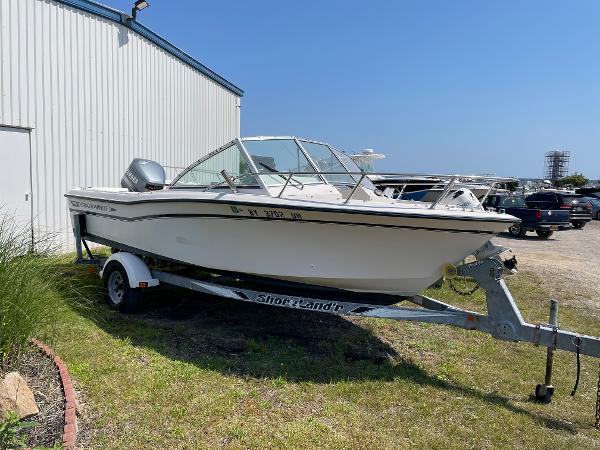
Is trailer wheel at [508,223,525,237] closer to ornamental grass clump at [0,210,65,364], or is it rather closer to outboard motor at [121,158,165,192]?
outboard motor at [121,158,165,192]

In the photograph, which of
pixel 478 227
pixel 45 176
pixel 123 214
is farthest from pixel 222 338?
pixel 45 176

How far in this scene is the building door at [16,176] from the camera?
308 inches

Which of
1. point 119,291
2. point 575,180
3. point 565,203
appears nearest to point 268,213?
point 119,291

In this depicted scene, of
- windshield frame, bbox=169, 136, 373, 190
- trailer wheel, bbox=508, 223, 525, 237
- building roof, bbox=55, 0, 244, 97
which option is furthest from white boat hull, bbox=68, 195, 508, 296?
trailer wheel, bbox=508, 223, 525, 237

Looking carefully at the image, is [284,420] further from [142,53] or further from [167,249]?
[142,53]

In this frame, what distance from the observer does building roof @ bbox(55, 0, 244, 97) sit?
914 centimetres

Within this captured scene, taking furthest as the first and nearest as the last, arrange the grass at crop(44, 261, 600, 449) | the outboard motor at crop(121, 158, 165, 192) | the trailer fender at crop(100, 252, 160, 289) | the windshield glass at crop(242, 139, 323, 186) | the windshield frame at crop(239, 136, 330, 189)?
the outboard motor at crop(121, 158, 165, 192), the trailer fender at crop(100, 252, 160, 289), the windshield glass at crop(242, 139, 323, 186), the windshield frame at crop(239, 136, 330, 189), the grass at crop(44, 261, 600, 449)

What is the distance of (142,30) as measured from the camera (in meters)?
10.7

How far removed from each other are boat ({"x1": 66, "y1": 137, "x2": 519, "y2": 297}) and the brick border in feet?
5.82

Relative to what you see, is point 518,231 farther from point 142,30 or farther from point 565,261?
point 142,30

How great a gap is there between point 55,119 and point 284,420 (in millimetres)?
7417

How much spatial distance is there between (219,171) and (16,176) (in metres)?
4.61

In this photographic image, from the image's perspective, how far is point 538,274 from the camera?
9.39 meters

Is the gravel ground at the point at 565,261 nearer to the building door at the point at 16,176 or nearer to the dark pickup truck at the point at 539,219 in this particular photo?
the dark pickup truck at the point at 539,219
